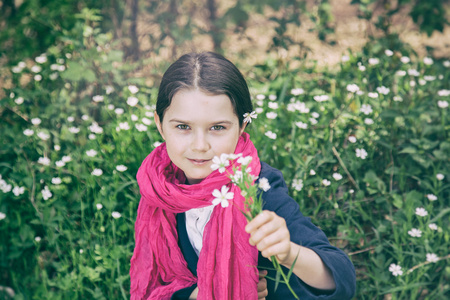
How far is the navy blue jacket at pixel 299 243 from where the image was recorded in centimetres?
137

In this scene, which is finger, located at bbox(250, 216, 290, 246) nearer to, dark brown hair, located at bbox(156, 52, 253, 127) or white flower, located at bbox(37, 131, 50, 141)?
dark brown hair, located at bbox(156, 52, 253, 127)

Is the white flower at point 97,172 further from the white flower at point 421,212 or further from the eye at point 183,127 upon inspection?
the white flower at point 421,212

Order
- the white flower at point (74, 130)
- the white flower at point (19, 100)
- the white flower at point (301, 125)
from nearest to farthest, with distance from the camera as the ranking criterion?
the white flower at point (301, 125)
the white flower at point (74, 130)
the white flower at point (19, 100)

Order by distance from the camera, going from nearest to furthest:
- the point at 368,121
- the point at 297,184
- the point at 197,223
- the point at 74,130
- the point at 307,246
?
the point at 307,246 → the point at 197,223 → the point at 297,184 → the point at 368,121 → the point at 74,130

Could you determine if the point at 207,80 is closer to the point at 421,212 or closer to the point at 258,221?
the point at 258,221

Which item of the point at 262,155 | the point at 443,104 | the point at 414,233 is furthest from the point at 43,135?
the point at 443,104

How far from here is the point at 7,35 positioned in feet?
11.6

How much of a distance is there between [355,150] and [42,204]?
174 centimetres

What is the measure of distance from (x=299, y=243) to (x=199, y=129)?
19.6 inches

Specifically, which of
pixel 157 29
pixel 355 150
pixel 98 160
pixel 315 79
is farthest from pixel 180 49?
pixel 355 150

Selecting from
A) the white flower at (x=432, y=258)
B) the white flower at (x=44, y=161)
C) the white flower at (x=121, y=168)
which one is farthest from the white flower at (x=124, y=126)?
the white flower at (x=432, y=258)

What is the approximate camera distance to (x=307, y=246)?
1427 mm

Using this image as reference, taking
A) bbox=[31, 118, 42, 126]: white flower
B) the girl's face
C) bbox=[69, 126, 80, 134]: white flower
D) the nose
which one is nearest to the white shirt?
the girl's face

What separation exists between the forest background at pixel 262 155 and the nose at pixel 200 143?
90 centimetres
